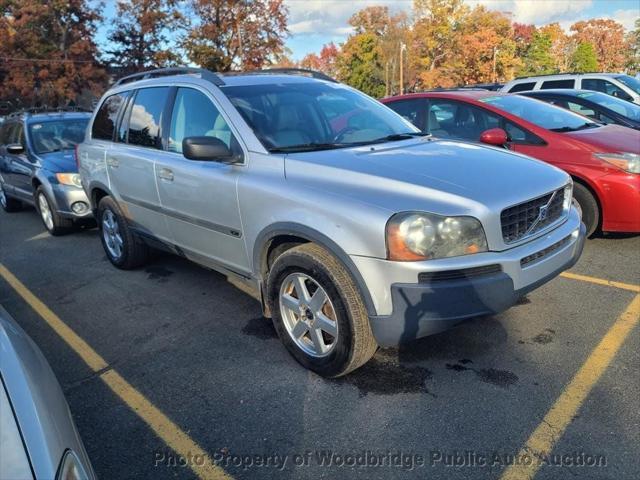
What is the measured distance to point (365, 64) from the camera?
58.3 meters

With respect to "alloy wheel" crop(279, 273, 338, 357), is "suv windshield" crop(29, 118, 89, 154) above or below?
above

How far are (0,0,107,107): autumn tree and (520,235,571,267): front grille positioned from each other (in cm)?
3618

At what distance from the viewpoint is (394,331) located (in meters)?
2.66

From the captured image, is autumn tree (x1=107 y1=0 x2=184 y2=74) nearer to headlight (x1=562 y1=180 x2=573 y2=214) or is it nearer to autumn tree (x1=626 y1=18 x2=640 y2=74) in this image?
headlight (x1=562 y1=180 x2=573 y2=214)

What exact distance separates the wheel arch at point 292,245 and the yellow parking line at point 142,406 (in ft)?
3.09

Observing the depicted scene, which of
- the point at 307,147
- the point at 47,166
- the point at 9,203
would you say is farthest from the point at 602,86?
the point at 9,203

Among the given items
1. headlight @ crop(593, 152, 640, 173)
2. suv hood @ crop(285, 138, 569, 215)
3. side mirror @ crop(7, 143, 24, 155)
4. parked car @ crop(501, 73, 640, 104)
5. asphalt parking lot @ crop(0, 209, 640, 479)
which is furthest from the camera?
parked car @ crop(501, 73, 640, 104)

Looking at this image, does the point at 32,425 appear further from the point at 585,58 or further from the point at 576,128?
the point at 585,58

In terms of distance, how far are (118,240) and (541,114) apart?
484cm

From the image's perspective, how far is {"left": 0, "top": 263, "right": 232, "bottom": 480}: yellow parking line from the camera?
2461mm

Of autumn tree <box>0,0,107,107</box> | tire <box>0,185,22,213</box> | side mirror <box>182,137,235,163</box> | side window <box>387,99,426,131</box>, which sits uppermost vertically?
autumn tree <box>0,0,107,107</box>

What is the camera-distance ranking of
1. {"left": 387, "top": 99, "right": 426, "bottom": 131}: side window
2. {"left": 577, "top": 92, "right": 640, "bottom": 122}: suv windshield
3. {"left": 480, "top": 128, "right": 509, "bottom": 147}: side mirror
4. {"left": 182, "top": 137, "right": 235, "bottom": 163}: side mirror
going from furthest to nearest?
{"left": 577, "top": 92, "right": 640, "bottom": 122}: suv windshield → {"left": 387, "top": 99, "right": 426, "bottom": 131}: side window → {"left": 480, "top": 128, "right": 509, "bottom": 147}: side mirror → {"left": 182, "top": 137, "right": 235, "bottom": 163}: side mirror

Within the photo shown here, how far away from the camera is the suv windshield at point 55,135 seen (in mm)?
7473

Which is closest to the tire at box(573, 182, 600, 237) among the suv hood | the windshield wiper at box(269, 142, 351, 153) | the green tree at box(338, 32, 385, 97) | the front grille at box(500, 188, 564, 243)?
the suv hood
